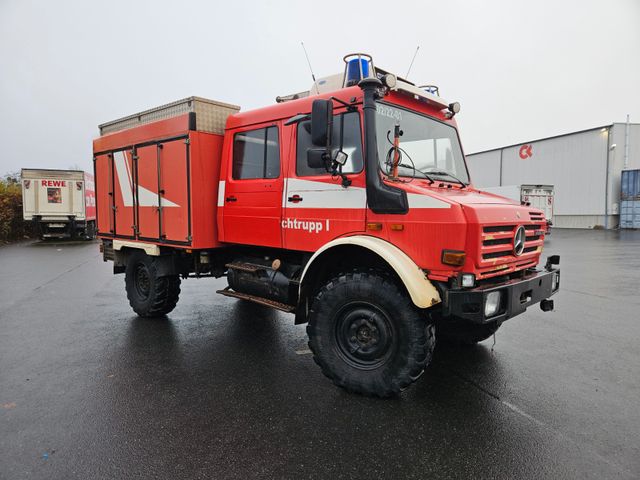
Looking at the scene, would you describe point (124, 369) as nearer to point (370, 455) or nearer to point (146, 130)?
point (370, 455)

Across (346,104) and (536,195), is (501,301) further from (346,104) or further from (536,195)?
(536,195)

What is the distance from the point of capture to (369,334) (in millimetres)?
3684

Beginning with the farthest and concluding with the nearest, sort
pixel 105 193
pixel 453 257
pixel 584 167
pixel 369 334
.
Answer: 1. pixel 584 167
2. pixel 105 193
3. pixel 369 334
4. pixel 453 257

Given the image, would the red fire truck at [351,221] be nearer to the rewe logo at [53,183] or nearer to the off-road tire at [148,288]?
the off-road tire at [148,288]

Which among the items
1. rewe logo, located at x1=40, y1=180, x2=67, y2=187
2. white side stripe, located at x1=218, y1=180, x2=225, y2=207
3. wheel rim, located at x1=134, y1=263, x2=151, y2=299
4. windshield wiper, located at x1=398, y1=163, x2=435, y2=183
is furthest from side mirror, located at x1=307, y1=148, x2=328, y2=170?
rewe logo, located at x1=40, y1=180, x2=67, y2=187

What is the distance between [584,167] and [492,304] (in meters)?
31.4

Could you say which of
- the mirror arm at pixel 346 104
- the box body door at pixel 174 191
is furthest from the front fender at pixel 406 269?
the box body door at pixel 174 191

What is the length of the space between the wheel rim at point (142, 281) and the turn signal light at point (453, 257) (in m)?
4.68

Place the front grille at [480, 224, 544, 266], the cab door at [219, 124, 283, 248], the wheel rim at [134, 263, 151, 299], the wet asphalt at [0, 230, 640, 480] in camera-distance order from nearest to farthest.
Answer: the wet asphalt at [0, 230, 640, 480]
the front grille at [480, 224, 544, 266]
the cab door at [219, 124, 283, 248]
the wheel rim at [134, 263, 151, 299]

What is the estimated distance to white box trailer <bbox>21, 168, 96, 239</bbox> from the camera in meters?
19.2

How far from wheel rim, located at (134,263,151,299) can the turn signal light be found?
4684mm

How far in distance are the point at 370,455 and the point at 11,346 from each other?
4.64 meters

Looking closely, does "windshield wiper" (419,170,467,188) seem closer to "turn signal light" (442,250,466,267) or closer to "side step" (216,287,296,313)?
"turn signal light" (442,250,466,267)

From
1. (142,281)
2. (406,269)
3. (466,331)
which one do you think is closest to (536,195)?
(466,331)
